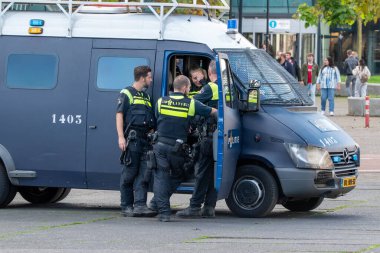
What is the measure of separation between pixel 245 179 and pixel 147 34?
2.06 meters

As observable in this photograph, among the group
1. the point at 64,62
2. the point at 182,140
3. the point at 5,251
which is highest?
the point at 64,62

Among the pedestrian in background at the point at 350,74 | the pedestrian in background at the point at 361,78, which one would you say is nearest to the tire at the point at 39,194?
the pedestrian in background at the point at 361,78

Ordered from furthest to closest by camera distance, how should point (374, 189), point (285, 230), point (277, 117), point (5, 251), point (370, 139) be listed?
point (370, 139), point (374, 189), point (277, 117), point (285, 230), point (5, 251)

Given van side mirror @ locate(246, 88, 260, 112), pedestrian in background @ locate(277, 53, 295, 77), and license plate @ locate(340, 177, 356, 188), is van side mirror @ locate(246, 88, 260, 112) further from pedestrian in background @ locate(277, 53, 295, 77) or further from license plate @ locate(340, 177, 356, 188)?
pedestrian in background @ locate(277, 53, 295, 77)

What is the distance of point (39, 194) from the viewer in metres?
15.6

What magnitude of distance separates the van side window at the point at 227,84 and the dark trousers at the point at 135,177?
3.52 ft

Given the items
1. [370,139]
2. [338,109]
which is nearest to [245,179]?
[370,139]

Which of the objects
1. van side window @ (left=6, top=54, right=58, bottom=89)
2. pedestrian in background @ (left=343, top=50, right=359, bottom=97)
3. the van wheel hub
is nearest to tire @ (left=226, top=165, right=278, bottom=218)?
the van wheel hub

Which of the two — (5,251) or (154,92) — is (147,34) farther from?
(5,251)

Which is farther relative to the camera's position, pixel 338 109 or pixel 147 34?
pixel 338 109

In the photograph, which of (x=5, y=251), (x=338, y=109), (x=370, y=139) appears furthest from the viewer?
(x=338, y=109)

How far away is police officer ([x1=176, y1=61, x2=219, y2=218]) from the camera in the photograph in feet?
44.0

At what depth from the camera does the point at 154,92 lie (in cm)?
1382

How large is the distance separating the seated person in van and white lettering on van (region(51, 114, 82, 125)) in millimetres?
1388
